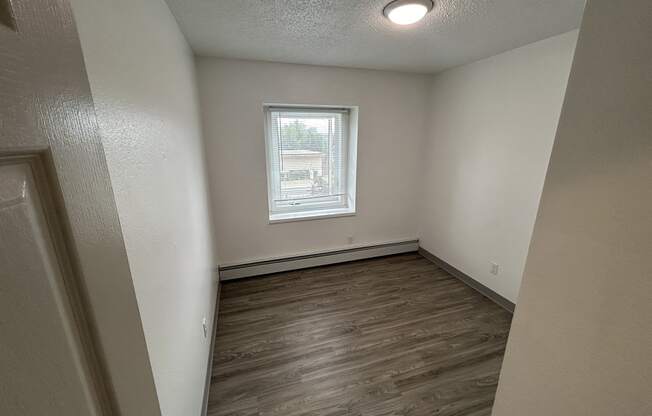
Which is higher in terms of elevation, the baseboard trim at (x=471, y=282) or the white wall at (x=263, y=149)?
the white wall at (x=263, y=149)

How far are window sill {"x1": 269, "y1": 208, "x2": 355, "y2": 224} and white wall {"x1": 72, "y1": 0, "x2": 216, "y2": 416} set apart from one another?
1333 mm

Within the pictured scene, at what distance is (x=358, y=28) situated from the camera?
1685mm

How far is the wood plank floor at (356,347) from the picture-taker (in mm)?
1496

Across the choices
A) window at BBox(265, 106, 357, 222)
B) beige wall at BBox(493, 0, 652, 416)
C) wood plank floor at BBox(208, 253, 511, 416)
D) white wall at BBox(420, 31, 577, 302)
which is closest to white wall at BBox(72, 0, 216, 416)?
wood plank floor at BBox(208, 253, 511, 416)

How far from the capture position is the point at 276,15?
151 centimetres

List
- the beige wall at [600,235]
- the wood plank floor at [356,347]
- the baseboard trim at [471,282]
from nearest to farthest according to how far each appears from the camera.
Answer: the beige wall at [600,235], the wood plank floor at [356,347], the baseboard trim at [471,282]

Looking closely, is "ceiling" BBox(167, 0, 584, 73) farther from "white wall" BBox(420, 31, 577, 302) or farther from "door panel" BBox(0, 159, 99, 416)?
"door panel" BBox(0, 159, 99, 416)

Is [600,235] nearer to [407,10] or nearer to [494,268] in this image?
[407,10]

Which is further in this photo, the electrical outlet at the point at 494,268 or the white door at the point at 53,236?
the electrical outlet at the point at 494,268

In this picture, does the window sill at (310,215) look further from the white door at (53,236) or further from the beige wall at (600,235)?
the white door at (53,236)

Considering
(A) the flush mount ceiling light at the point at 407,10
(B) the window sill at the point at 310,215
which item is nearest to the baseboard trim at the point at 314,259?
(B) the window sill at the point at 310,215

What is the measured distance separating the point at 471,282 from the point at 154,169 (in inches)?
116

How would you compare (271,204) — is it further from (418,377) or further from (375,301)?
(418,377)

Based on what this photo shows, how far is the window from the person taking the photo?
277 centimetres
